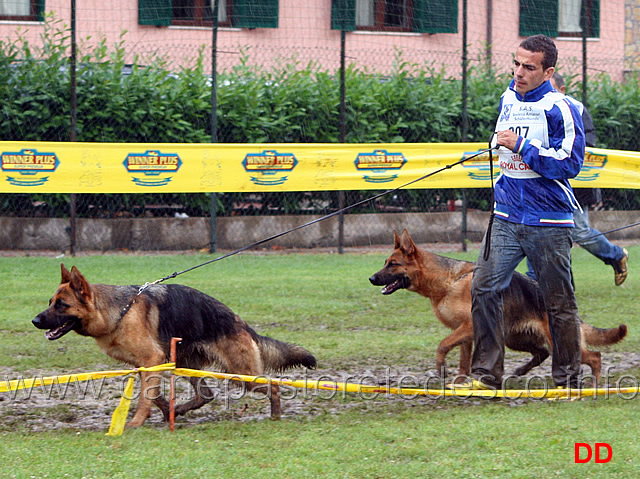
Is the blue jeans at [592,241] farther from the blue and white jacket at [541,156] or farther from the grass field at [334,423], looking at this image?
the blue and white jacket at [541,156]

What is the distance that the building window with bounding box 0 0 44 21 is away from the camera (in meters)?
16.1

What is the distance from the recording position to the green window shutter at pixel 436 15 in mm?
18812

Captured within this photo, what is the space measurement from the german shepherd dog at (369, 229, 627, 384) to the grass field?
0.40 m

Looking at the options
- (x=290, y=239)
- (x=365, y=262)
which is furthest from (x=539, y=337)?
(x=290, y=239)

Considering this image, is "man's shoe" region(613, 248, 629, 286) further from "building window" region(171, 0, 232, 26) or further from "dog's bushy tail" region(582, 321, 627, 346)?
"building window" region(171, 0, 232, 26)

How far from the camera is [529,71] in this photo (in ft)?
17.4

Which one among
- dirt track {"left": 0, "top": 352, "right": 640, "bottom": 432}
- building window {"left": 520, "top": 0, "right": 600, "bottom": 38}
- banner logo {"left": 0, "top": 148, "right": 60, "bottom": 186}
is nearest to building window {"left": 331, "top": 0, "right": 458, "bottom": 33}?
building window {"left": 520, "top": 0, "right": 600, "bottom": 38}

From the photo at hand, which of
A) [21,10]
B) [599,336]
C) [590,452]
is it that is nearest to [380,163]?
[599,336]

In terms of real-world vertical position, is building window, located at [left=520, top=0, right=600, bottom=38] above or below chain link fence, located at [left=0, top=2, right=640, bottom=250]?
above

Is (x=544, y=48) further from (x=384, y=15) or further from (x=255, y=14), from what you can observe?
(x=384, y=15)

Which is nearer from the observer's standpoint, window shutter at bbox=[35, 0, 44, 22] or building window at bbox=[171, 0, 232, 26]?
window shutter at bbox=[35, 0, 44, 22]

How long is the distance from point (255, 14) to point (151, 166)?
766cm

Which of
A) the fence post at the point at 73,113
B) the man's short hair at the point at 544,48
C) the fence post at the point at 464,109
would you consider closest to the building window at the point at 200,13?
the fence post at the point at 464,109

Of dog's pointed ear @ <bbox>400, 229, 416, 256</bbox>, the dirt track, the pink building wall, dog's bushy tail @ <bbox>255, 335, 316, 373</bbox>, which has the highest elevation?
the pink building wall
